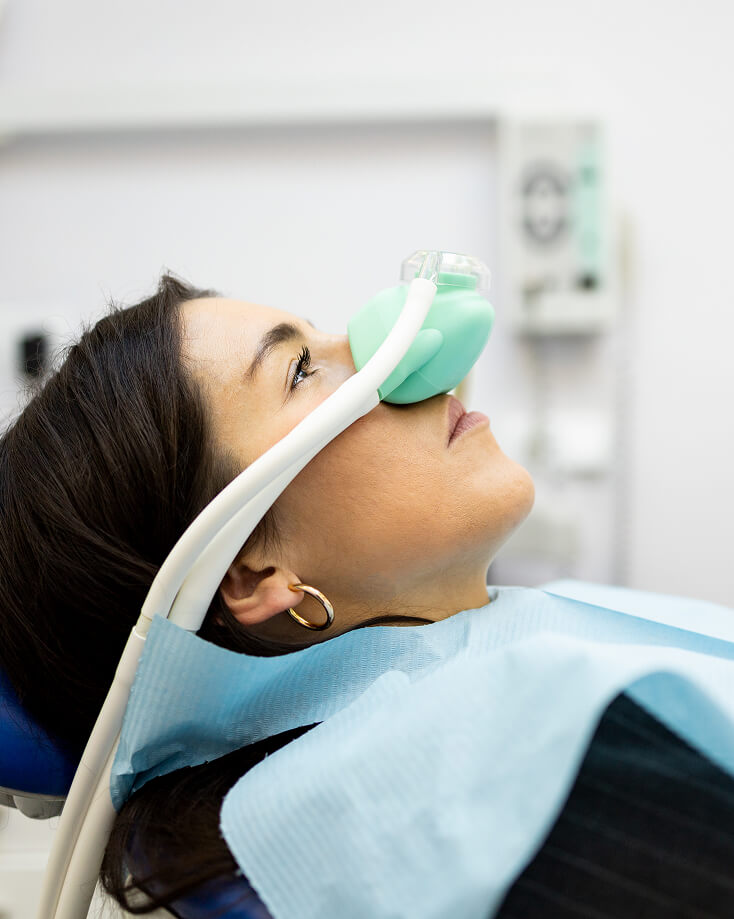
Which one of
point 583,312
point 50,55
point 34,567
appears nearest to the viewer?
point 34,567

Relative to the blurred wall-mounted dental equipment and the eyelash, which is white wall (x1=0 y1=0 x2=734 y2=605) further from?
the eyelash

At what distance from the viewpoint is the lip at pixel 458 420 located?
3.20 feet

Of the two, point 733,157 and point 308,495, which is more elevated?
point 733,157

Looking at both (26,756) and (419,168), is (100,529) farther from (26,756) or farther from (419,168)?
(419,168)

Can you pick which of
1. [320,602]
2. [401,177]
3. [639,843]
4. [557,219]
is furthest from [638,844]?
[401,177]

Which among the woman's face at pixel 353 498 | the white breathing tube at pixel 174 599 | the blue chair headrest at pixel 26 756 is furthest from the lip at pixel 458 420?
the blue chair headrest at pixel 26 756

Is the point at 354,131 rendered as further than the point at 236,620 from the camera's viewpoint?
Yes

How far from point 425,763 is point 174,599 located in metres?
0.31

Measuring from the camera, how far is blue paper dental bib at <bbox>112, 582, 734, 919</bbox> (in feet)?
1.84

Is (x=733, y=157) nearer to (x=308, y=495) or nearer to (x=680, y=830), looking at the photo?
(x=308, y=495)

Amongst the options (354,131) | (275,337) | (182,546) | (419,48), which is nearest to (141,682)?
(182,546)

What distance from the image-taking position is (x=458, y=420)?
101 cm

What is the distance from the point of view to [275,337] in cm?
96

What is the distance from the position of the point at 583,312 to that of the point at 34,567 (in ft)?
4.08
